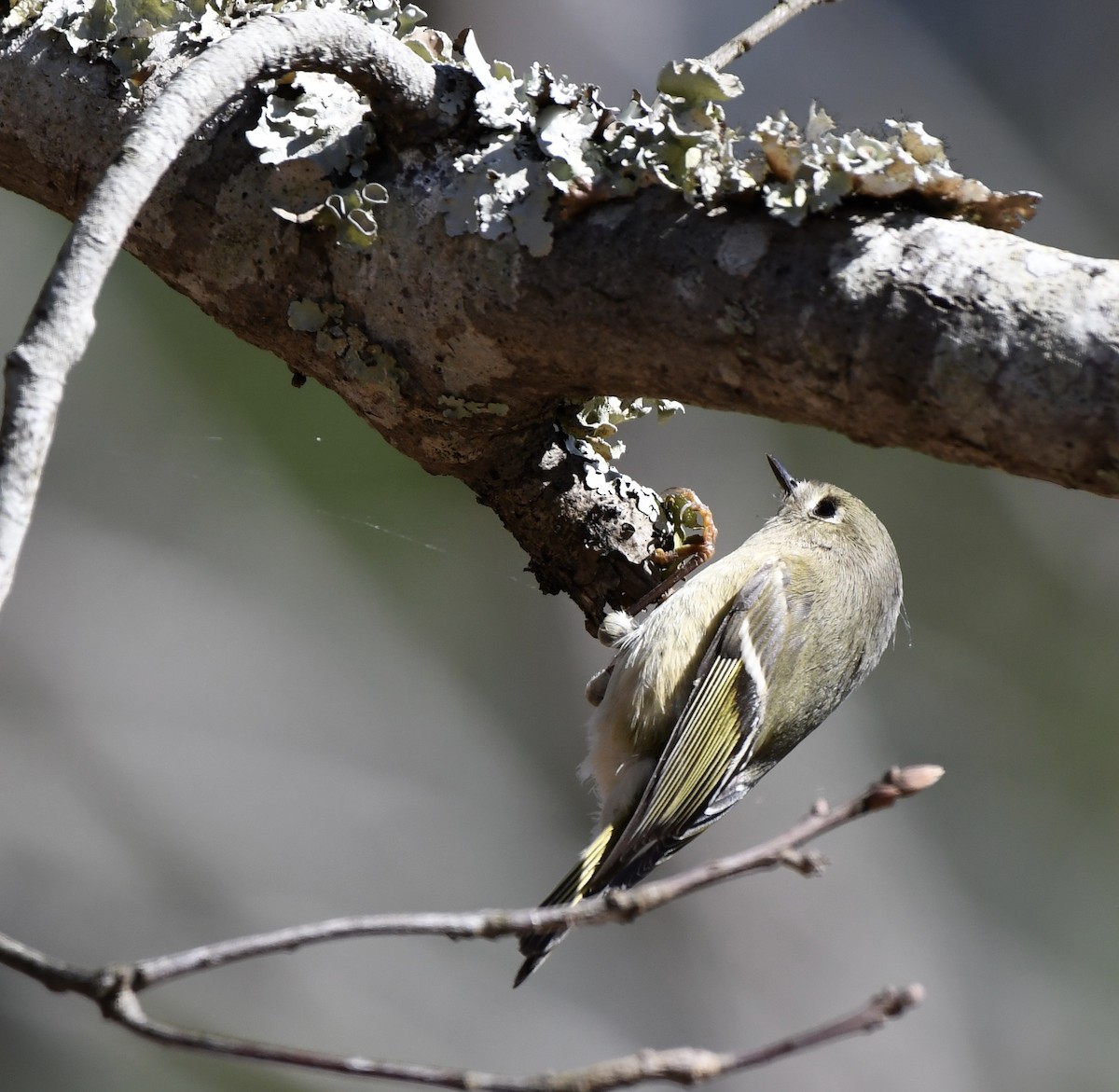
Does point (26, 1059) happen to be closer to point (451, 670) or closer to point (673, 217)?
point (451, 670)

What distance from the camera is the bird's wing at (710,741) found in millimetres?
1996

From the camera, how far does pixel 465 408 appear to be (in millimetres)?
1446

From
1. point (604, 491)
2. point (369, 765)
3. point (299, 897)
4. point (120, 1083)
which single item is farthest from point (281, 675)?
point (604, 491)

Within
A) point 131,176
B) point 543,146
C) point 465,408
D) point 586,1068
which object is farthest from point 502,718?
point 586,1068

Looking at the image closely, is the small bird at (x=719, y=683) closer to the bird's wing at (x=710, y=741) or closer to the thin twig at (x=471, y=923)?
the bird's wing at (x=710, y=741)

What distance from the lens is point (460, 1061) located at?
482 cm

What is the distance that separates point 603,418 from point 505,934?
115cm

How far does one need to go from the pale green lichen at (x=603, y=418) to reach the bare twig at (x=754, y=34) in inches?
18.5

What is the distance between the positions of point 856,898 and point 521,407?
395 centimetres

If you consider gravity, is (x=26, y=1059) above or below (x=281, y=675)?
below

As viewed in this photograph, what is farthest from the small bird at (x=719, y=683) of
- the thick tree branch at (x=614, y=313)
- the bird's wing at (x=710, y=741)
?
the thick tree branch at (x=614, y=313)

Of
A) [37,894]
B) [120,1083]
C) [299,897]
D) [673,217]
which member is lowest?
[120,1083]

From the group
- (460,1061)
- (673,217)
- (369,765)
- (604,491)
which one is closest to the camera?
(673,217)

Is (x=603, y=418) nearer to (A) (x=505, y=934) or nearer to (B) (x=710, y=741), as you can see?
(B) (x=710, y=741)
